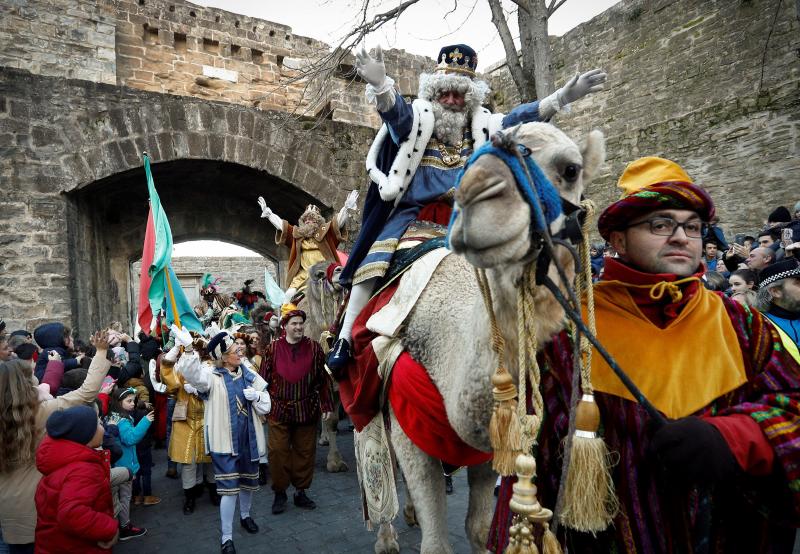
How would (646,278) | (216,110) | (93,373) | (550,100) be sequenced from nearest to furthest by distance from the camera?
1. (646,278)
2. (550,100)
3. (93,373)
4. (216,110)

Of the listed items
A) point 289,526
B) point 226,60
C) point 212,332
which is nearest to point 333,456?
point 289,526

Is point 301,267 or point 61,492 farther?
point 301,267

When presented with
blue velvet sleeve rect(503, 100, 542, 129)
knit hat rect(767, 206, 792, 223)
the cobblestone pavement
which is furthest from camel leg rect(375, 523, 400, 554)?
knit hat rect(767, 206, 792, 223)

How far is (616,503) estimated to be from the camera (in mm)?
1590

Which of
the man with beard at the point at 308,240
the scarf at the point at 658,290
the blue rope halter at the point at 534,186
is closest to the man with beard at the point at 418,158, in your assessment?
the scarf at the point at 658,290

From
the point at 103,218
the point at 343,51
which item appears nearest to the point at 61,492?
the point at 343,51

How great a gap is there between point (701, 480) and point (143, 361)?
860cm

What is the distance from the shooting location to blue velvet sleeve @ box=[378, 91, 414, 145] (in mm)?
3012

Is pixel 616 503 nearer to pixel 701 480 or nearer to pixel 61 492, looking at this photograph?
pixel 701 480

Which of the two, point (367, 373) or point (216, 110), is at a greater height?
point (216, 110)

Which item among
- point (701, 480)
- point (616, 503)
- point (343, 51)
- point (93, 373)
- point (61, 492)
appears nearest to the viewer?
point (701, 480)

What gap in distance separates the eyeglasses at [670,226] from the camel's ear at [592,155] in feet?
0.84

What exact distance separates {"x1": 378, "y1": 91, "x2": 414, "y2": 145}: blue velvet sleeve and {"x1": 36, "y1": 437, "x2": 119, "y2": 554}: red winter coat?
2.68 m

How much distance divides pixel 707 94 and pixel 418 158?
10008mm
